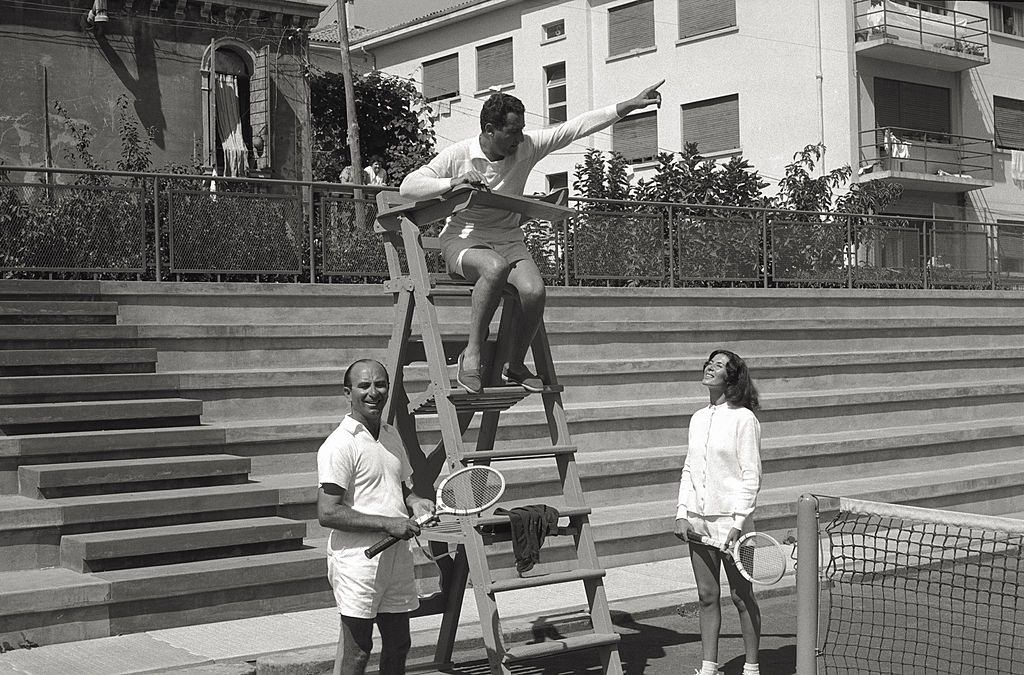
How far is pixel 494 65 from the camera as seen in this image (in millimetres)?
45094

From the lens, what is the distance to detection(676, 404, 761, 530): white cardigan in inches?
269

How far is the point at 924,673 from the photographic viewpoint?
7.45 m

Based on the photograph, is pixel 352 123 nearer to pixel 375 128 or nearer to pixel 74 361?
pixel 375 128

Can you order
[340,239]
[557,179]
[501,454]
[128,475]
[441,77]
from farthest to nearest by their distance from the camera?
[441,77]
[557,179]
[340,239]
[128,475]
[501,454]

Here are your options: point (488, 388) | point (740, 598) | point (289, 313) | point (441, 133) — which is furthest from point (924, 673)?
point (441, 133)

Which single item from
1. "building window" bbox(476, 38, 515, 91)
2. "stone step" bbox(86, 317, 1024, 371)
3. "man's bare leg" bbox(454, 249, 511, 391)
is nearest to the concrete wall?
"stone step" bbox(86, 317, 1024, 371)

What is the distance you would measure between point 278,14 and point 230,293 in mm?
10934

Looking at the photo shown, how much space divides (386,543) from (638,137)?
34.2m

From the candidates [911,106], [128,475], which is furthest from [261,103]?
[911,106]

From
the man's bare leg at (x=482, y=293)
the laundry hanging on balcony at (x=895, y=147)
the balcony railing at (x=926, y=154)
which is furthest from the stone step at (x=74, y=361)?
the laundry hanging on balcony at (x=895, y=147)

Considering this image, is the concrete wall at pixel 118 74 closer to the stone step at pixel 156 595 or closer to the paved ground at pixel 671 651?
the stone step at pixel 156 595

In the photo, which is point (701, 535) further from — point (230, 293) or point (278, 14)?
point (278, 14)

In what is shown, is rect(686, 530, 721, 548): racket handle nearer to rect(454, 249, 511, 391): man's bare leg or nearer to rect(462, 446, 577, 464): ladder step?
rect(462, 446, 577, 464): ladder step

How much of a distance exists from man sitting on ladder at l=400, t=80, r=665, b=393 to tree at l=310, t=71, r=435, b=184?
2132 cm
